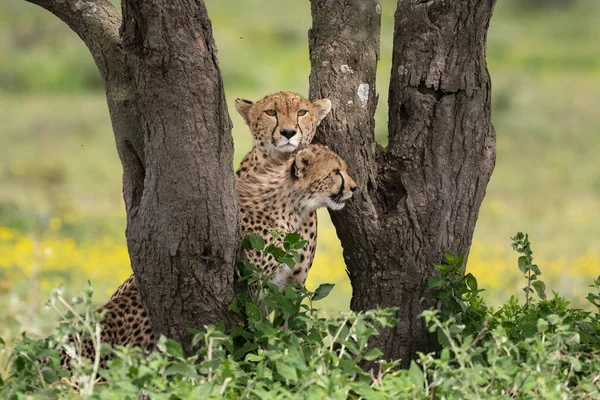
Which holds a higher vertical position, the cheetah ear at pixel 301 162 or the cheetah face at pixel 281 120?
the cheetah face at pixel 281 120

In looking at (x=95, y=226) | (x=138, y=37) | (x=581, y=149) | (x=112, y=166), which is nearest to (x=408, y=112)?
(x=138, y=37)

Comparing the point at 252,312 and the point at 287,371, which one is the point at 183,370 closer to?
the point at 287,371

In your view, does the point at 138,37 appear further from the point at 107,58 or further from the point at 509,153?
the point at 509,153

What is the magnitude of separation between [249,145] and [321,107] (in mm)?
6082

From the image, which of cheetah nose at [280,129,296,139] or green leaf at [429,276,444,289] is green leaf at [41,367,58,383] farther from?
cheetah nose at [280,129,296,139]

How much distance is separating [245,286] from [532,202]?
5.67m

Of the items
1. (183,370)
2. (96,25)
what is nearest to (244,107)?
(96,25)

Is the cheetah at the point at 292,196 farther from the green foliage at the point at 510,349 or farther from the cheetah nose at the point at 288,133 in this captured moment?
the green foliage at the point at 510,349

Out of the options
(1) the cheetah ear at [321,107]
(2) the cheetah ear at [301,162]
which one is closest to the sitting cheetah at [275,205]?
(2) the cheetah ear at [301,162]

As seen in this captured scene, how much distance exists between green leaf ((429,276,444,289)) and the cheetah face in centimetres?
64

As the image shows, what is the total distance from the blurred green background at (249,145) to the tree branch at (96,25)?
1110 mm

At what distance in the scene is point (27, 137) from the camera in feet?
33.1

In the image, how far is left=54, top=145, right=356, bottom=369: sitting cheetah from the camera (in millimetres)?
3354

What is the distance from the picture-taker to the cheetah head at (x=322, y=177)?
3328 mm
